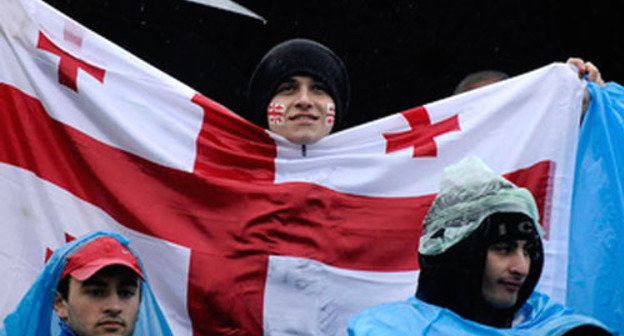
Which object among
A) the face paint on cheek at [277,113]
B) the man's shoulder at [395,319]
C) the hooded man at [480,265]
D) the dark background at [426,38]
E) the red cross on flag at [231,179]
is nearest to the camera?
the man's shoulder at [395,319]

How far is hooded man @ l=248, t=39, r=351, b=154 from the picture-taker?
4.33 metres

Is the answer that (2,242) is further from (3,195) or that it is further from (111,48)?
(111,48)

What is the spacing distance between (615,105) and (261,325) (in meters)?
1.42

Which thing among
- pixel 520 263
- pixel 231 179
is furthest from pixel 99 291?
pixel 520 263

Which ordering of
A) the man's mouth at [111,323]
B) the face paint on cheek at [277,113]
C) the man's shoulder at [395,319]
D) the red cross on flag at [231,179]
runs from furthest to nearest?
the face paint on cheek at [277,113], the red cross on flag at [231,179], the man's mouth at [111,323], the man's shoulder at [395,319]

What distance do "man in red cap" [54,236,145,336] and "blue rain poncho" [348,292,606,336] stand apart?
69 centimetres

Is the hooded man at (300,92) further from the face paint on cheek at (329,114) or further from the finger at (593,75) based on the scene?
the finger at (593,75)

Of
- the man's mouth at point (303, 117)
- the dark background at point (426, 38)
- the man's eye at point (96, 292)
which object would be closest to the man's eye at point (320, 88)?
the man's mouth at point (303, 117)

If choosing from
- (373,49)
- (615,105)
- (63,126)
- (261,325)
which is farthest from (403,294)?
(373,49)

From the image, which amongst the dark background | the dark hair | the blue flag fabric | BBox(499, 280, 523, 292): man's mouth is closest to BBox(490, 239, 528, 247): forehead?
BBox(499, 280, 523, 292): man's mouth

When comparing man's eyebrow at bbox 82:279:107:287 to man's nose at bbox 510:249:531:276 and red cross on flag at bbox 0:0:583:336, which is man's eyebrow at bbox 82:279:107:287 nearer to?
red cross on flag at bbox 0:0:583:336

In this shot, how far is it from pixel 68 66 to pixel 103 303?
0.95 meters

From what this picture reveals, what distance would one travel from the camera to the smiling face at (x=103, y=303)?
366cm

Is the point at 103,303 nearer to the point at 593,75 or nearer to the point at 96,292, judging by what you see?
the point at 96,292
